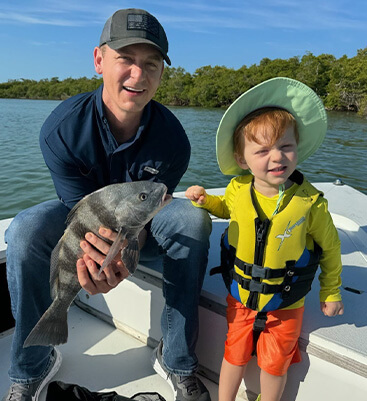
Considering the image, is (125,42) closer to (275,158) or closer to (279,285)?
(275,158)

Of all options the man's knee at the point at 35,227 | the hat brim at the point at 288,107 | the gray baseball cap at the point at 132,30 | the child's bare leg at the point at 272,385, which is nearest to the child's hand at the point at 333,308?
the child's bare leg at the point at 272,385

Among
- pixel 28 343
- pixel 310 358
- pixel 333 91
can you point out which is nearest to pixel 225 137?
pixel 310 358

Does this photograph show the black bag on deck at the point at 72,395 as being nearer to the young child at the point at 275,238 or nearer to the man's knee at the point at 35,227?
the young child at the point at 275,238

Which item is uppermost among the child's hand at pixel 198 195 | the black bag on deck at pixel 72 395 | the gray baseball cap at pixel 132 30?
the gray baseball cap at pixel 132 30

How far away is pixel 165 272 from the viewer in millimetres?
1979

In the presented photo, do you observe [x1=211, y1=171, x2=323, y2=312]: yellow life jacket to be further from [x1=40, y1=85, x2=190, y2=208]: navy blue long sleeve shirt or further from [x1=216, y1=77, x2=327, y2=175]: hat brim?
[x1=40, y1=85, x2=190, y2=208]: navy blue long sleeve shirt

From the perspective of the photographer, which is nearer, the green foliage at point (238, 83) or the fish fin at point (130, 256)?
the fish fin at point (130, 256)

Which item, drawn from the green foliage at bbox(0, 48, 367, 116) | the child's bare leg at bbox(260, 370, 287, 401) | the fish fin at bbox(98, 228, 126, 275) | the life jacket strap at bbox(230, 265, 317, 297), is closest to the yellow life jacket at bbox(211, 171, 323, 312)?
the life jacket strap at bbox(230, 265, 317, 297)

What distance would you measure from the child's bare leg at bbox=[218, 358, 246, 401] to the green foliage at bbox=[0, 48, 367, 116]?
50631 mm

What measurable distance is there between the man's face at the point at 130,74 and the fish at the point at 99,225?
619 mm

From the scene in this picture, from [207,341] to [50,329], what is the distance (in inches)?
38.2

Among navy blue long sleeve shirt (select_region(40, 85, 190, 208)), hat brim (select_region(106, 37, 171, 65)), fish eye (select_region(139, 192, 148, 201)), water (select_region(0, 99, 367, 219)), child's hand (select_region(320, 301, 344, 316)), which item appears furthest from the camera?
water (select_region(0, 99, 367, 219))

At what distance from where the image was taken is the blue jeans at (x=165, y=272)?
6.02 ft

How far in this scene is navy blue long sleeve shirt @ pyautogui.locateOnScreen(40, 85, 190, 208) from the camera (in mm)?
2094
